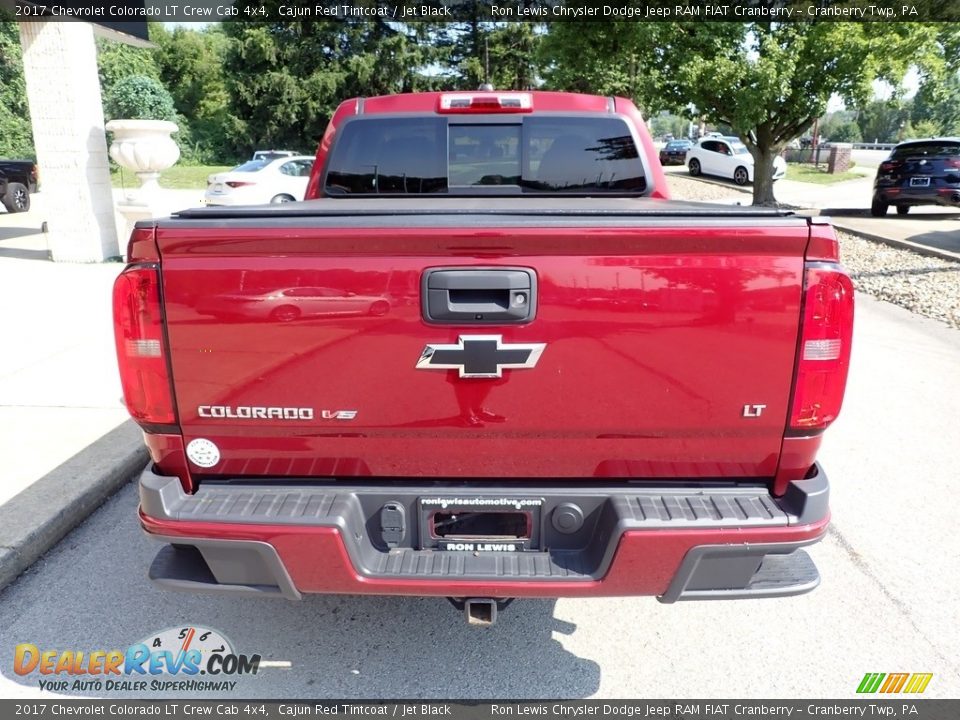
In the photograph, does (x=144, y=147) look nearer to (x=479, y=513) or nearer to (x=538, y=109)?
(x=538, y=109)

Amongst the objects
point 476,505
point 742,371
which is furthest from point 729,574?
point 476,505

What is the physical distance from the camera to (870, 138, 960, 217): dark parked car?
15.3 meters

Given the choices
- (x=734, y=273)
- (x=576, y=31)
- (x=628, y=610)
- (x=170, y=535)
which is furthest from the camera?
(x=576, y=31)

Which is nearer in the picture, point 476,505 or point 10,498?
point 476,505

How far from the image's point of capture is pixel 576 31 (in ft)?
58.7

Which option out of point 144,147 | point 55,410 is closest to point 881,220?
point 144,147

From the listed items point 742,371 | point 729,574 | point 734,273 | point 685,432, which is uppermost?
point 734,273

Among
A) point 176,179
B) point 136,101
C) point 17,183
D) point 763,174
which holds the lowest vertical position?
point 176,179

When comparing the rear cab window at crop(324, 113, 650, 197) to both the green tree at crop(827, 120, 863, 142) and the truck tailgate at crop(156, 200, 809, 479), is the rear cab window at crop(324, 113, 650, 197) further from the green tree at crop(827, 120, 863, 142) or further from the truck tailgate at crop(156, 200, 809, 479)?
the green tree at crop(827, 120, 863, 142)

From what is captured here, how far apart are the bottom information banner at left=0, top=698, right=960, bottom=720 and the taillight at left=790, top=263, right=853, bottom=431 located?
43.0 inches

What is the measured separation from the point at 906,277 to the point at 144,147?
11294 mm

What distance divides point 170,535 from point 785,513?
6.17ft

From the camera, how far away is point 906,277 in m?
10.0

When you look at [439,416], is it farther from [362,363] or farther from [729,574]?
[729,574]
